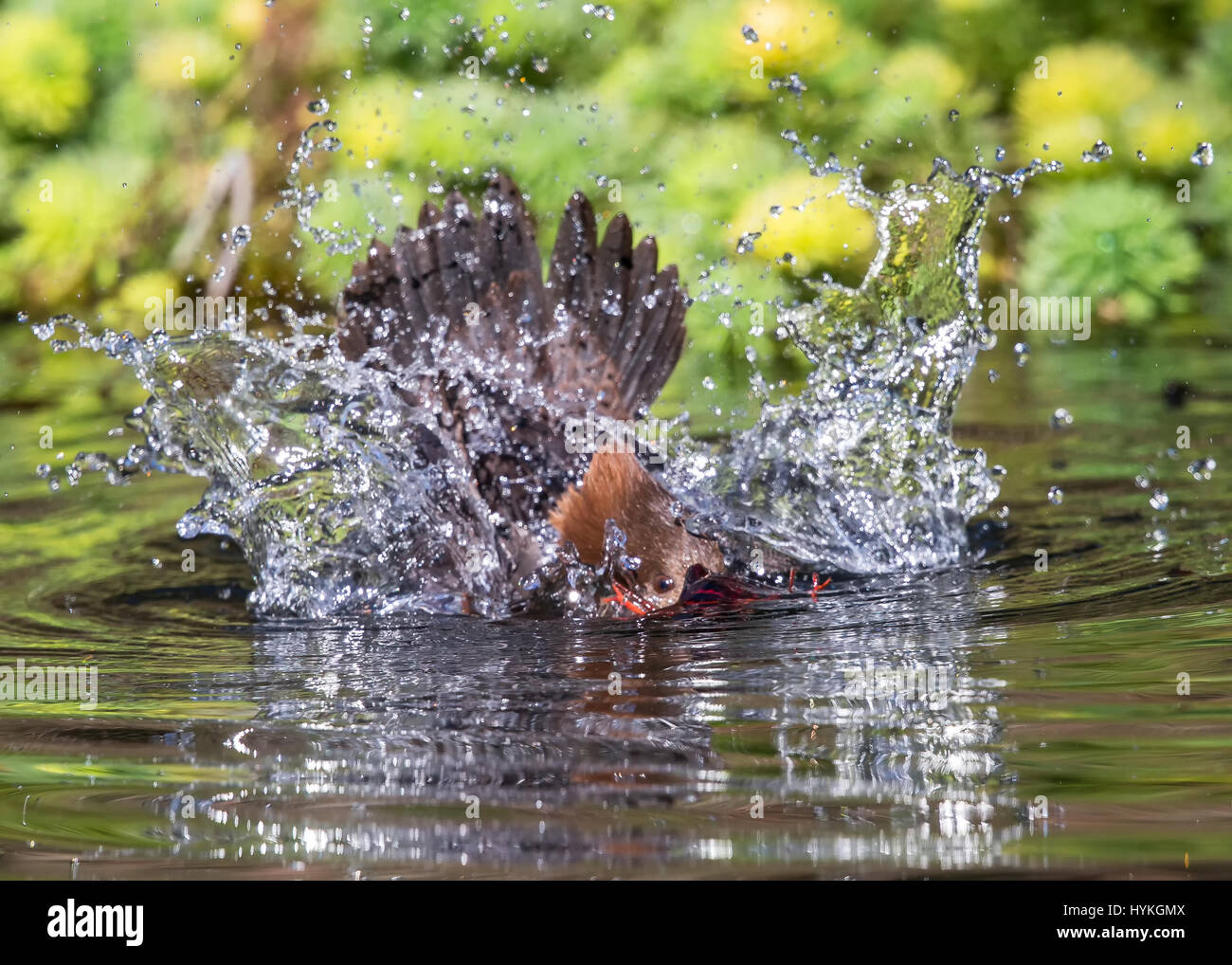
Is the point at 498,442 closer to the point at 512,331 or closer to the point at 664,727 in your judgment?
the point at 512,331

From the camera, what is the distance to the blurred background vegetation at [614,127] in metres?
7.33

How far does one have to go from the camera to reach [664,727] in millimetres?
2197

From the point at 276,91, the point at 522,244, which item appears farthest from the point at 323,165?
the point at 522,244

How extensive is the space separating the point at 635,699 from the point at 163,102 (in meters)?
6.37

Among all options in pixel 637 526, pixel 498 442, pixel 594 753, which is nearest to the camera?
pixel 594 753

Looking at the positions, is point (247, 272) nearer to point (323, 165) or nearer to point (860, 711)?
point (323, 165)

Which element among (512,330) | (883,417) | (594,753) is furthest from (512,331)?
(594,753)

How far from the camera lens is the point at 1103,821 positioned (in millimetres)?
1771

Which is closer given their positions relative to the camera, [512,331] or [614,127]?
[512,331]

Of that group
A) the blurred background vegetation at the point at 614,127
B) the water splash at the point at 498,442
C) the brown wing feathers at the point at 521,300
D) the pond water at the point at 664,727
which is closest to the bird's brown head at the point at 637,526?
the water splash at the point at 498,442

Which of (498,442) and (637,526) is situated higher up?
(498,442)

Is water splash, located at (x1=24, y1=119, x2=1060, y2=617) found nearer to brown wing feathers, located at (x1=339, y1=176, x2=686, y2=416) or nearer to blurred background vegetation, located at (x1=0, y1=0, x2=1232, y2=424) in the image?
brown wing feathers, located at (x1=339, y1=176, x2=686, y2=416)

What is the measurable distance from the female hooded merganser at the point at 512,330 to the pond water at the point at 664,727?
576mm

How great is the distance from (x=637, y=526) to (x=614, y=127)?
478cm
